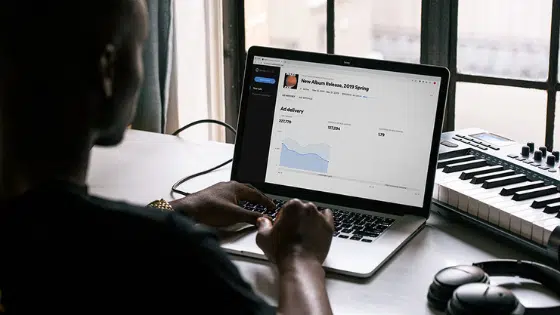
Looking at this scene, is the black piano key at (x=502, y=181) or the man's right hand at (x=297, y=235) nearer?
the man's right hand at (x=297, y=235)

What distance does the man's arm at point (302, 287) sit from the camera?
1.08 m

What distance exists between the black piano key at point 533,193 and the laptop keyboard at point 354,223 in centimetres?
20

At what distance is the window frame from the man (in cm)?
126

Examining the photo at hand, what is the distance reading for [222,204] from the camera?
4.59 feet

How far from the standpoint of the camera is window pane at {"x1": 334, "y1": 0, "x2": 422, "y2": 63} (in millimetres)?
2074

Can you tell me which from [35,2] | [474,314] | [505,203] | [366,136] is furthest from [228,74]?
[35,2]

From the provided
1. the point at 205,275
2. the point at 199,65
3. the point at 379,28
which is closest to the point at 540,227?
the point at 205,275

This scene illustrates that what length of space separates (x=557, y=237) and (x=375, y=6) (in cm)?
106

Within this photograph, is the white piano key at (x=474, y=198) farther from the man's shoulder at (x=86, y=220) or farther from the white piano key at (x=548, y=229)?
the man's shoulder at (x=86, y=220)

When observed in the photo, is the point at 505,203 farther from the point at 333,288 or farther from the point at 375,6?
the point at 375,6

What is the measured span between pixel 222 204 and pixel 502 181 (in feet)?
1.50

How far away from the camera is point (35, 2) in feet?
2.52

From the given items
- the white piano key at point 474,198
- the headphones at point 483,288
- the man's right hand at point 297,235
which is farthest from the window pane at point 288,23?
the headphones at point 483,288

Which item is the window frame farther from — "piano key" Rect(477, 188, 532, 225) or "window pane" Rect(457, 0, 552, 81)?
"piano key" Rect(477, 188, 532, 225)
